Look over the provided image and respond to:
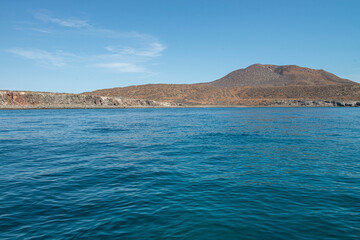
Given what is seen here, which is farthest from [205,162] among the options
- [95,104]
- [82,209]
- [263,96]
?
[263,96]

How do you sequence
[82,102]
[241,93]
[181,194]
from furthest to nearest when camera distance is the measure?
[241,93] → [82,102] → [181,194]

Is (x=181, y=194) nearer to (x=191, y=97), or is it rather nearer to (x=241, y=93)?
(x=191, y=97)

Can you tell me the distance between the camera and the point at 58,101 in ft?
330

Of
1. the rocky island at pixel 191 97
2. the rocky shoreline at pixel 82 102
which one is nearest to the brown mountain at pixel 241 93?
the rocky island at pixel 191 97

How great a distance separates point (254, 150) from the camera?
1669 cm

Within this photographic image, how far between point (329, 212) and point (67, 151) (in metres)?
15.5

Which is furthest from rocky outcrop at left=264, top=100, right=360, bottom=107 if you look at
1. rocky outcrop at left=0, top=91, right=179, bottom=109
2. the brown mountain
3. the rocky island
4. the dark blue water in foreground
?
the dark blue water in foreground

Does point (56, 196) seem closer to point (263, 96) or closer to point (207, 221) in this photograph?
point (207, 221)

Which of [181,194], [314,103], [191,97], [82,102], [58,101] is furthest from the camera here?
[191,97]

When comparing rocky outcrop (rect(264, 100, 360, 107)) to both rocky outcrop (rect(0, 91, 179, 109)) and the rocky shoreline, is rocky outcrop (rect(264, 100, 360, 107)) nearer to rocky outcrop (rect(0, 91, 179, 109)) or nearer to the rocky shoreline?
the rocky shoreline

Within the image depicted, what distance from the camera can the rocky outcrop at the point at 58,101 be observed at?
8656 cm

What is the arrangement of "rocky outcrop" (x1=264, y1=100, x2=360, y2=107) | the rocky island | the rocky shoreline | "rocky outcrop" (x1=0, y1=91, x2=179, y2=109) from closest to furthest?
1. "rocky outcrop" (x1=0, y1=91, x2=179, y2=109)
2. the rocky shoreline
3. the rocky island
4. "rocky outcrop" (x1=264, y1=100, x2=360, y2=107)

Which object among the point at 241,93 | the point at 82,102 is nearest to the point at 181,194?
the point at 82,102

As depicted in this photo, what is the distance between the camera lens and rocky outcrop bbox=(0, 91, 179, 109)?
86562mm
